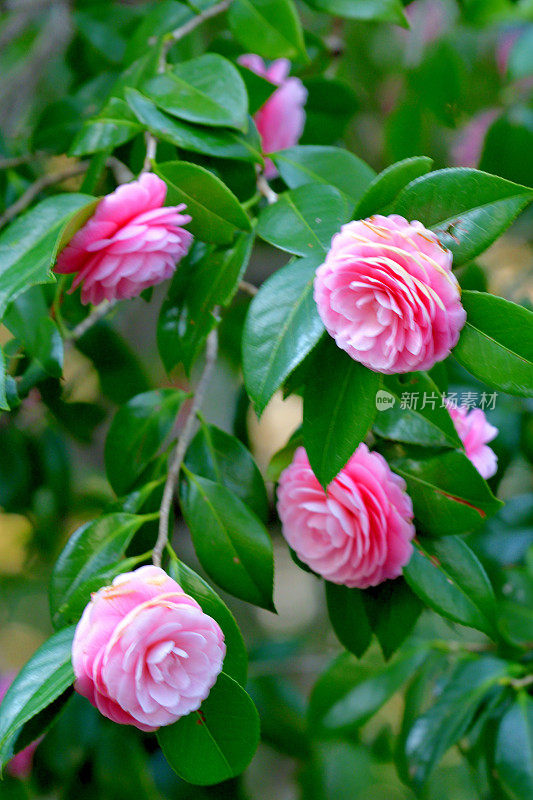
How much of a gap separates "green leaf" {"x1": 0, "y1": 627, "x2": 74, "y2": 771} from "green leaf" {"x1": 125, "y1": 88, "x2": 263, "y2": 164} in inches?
15.0

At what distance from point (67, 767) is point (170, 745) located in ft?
1.99

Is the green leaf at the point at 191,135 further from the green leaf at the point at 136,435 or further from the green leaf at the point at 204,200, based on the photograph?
the green leaf at the point at 136,435

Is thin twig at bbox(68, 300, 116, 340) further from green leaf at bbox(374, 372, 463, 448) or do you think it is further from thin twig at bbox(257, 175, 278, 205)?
green leaf at bbox(374, 372, 463, 448)

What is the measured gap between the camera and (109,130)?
627 millimetres

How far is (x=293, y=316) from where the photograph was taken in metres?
0.50

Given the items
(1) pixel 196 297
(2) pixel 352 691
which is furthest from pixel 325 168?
(2) pixel 352 691

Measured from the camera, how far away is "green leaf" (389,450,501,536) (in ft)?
1.86

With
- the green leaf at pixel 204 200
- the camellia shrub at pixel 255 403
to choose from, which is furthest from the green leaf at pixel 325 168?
the green leaf at pixel 204 200

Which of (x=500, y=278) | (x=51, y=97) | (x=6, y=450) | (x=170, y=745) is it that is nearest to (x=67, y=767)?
(x=6, y=450)

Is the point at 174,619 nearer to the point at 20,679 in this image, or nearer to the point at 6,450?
the point at 20,679

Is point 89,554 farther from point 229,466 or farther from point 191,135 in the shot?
point 191,135

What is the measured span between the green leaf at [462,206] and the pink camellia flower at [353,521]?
172 mm

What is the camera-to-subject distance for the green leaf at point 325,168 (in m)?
0.64

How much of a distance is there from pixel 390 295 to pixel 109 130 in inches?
12.3
